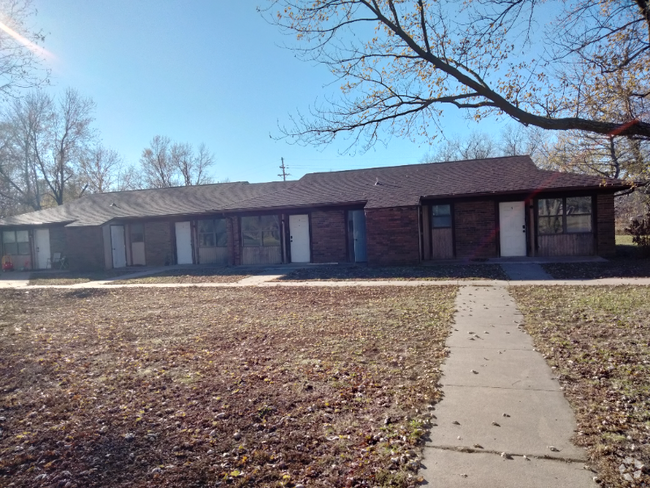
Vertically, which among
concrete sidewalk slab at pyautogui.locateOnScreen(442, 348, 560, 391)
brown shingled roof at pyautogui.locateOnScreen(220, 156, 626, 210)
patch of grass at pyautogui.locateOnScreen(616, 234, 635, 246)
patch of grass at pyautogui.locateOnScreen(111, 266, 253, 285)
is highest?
brown shingled roof at pyautogui.locateOnScreen(220, 156, 626, 210)

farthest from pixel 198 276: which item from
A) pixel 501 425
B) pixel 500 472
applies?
pixel 500 472

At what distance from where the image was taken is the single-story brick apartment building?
16516 millimetres

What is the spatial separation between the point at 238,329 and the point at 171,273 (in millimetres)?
11952

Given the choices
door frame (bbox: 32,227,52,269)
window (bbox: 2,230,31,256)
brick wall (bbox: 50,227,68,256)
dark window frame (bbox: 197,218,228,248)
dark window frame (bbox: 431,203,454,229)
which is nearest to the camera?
dark window frame (bbox: 431,203,454,229)

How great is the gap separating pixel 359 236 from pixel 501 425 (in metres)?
15.2

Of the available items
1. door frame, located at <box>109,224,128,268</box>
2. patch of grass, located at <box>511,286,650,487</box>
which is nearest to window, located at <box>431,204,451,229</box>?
patch of grass, located at <box>511,286,650,487</box>

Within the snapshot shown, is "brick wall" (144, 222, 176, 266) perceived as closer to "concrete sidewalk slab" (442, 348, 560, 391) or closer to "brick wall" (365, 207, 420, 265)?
"brick wall" (365, 207, 420, 265)

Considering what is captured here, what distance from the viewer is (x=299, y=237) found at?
775 inches

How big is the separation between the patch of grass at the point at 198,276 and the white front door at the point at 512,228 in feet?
32.0

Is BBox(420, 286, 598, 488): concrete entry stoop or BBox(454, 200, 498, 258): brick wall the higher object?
BBox(454, 200, 498, 258): brick wall

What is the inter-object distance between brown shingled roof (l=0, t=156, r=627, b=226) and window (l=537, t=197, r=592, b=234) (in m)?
0.80

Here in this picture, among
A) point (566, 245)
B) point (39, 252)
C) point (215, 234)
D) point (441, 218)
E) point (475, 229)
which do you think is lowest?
point (566, 245)

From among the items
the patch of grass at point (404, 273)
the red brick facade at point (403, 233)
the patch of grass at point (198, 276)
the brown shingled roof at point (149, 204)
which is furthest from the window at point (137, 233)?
the patch of grass at point (404, 273)

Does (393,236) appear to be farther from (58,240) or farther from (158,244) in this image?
(58,240)
